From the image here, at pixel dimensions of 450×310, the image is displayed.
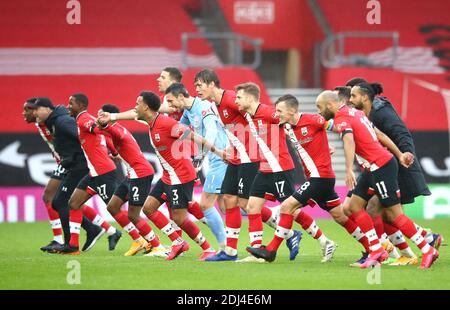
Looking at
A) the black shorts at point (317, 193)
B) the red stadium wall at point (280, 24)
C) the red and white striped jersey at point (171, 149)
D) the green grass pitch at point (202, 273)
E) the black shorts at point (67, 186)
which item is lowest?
the green grass pitch at point (202, 273)

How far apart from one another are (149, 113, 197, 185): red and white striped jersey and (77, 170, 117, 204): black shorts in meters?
1.41

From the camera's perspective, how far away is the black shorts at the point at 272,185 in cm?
1223

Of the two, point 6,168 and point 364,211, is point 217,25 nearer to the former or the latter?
point 6,168

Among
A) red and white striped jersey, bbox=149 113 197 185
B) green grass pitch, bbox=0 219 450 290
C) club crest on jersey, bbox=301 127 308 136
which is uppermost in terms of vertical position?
club crest on jersey, bbox=301 127 308 136

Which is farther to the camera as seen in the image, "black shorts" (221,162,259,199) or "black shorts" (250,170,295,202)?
"black shorts" (221,162,259,199)

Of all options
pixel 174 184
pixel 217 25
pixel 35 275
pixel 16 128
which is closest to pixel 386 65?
pixel 217 25

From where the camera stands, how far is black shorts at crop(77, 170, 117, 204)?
1385 cm

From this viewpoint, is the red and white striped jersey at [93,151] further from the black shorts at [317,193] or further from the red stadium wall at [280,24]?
the red stadium wall at [280,24]

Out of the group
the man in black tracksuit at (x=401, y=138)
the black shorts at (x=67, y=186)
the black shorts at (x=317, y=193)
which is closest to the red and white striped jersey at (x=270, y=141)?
the black shorts at (x=317, y=193)

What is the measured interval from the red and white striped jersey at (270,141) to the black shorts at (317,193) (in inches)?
20.5

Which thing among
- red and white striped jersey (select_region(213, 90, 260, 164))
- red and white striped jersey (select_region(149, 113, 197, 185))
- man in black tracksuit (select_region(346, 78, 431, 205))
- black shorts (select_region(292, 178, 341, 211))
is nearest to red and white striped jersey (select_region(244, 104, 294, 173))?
red and white striped jersey (select_region(213, 90, 260, 164))

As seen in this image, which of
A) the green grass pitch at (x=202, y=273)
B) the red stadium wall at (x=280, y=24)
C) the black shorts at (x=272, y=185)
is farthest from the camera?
the red stadium wall at (x=280, y=24)

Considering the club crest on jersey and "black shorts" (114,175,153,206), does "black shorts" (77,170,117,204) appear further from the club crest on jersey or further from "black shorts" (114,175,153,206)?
the club crest on jersey

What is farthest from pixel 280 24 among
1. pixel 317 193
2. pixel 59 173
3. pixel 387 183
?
pixel 387 183
